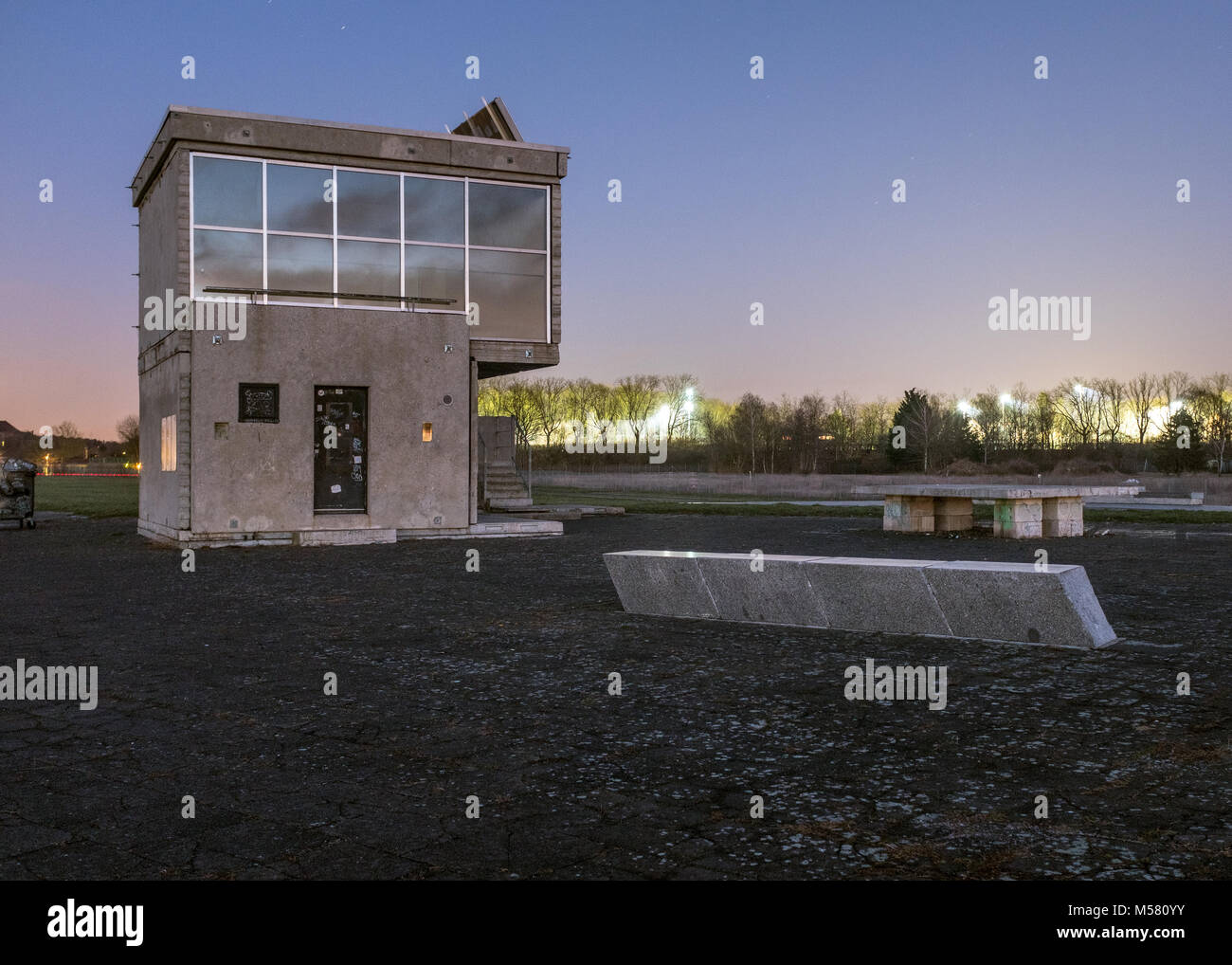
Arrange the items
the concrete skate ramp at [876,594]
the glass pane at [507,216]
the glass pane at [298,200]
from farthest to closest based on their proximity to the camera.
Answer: the glass pane at [507,216] → the glass pane at [298,200] → the concrete skate ramp at [876,594]

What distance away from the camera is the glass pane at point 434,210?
837 inches

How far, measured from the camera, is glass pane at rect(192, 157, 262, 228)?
1973 cm

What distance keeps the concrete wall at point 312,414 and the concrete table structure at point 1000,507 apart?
9016mm

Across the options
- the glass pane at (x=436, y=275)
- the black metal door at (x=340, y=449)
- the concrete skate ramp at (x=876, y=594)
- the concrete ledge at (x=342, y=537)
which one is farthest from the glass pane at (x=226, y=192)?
the concrete skate ramp at (x=876, y=594)

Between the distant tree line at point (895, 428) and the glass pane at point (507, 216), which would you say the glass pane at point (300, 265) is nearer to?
the glass pane at point (507, 216)

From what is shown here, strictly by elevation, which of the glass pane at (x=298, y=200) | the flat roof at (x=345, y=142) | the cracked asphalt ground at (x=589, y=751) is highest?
the flat roof at (x=345, y=142)

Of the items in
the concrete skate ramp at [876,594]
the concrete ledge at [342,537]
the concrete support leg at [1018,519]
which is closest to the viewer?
the concrete skate ramp at [876,594]

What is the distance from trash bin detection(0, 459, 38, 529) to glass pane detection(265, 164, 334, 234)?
8554mm

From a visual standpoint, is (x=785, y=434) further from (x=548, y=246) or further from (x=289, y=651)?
(x=289, y=651)

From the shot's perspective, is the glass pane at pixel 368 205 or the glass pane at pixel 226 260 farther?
the glass pane at pixel 368 205

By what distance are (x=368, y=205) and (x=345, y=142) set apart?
1.26 meters

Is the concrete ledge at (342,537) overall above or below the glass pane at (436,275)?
below

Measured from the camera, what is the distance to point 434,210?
843 inches
